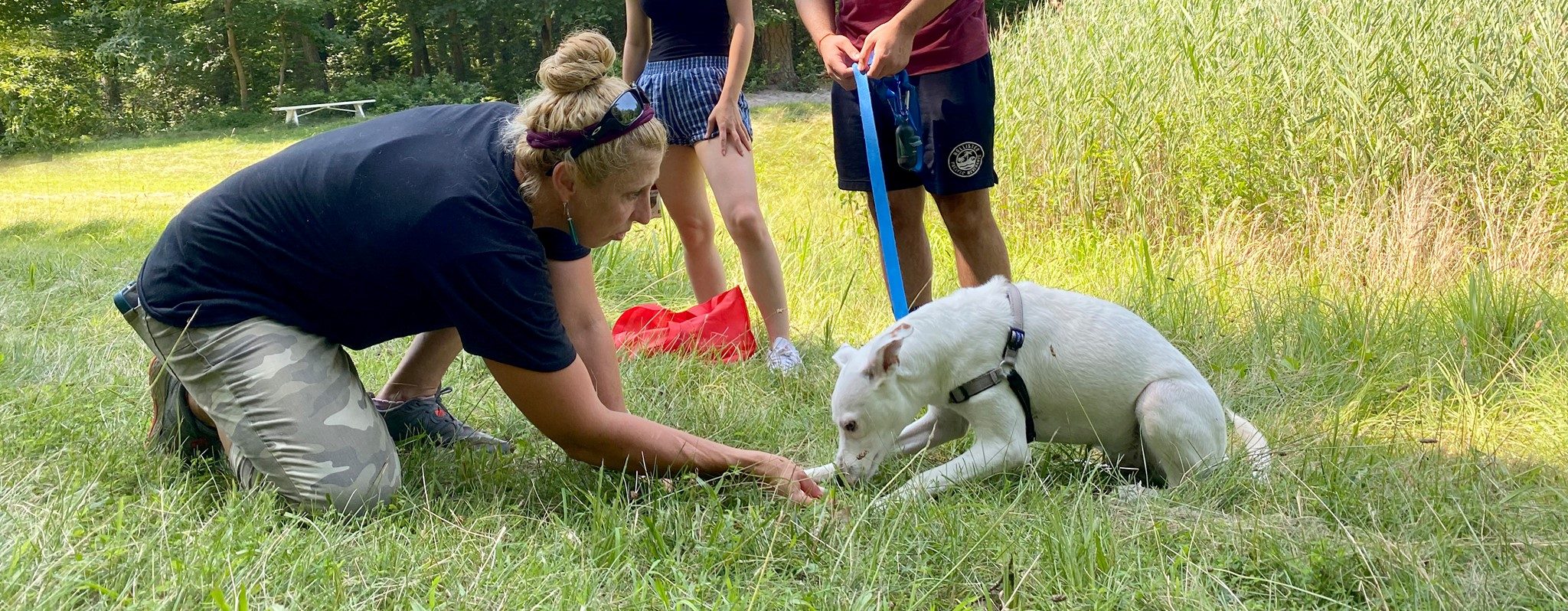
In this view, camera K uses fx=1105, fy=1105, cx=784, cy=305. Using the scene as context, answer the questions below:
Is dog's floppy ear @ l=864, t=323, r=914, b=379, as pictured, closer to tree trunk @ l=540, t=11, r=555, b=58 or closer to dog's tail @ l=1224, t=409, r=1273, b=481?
dog's tail @ l=1224, t=409, r=1273, b=481

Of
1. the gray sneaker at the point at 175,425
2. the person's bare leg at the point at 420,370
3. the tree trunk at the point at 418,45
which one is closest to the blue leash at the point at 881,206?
the person's bare leg at the point at 420,370

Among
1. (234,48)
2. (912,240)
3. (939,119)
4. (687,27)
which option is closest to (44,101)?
(234,48)

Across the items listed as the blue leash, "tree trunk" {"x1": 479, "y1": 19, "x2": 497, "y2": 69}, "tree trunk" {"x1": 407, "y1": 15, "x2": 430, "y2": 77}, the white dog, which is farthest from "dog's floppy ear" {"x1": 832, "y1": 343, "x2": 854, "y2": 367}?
"tree trunk" {"x1": 407, "y1": 15, "x2": 430, "y2": 77}

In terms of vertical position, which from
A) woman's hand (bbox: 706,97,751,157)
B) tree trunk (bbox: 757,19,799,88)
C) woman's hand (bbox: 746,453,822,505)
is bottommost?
tree trunk (bbox: 757,19,799,88)

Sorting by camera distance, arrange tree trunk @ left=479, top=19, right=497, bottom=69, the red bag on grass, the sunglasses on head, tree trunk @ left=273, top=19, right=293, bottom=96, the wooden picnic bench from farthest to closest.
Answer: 1. tree trunk @ left=479, top=19, right=497, bottom=69
2. tree trunk @ left=273, top=19, right=293, bottom=96
3. the wooden picnic bench
4. the red bag on grass
5. the sunglasses on head

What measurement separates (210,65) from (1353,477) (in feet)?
106

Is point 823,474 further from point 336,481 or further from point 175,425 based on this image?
point 175,425

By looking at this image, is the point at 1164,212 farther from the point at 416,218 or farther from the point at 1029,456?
the point at 416,218

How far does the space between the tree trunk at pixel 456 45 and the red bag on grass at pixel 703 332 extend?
1050 inches

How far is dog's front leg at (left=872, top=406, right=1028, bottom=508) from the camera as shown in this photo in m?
3.00

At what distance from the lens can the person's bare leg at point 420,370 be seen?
3711mm

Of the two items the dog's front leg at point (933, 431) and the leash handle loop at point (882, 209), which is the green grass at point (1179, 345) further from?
the leash handle loop at point (882, 209)

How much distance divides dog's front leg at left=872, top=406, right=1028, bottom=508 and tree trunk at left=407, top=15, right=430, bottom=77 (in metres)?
29.5

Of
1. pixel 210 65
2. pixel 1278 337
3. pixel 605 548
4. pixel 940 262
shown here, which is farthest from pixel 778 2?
pixel 605 548
